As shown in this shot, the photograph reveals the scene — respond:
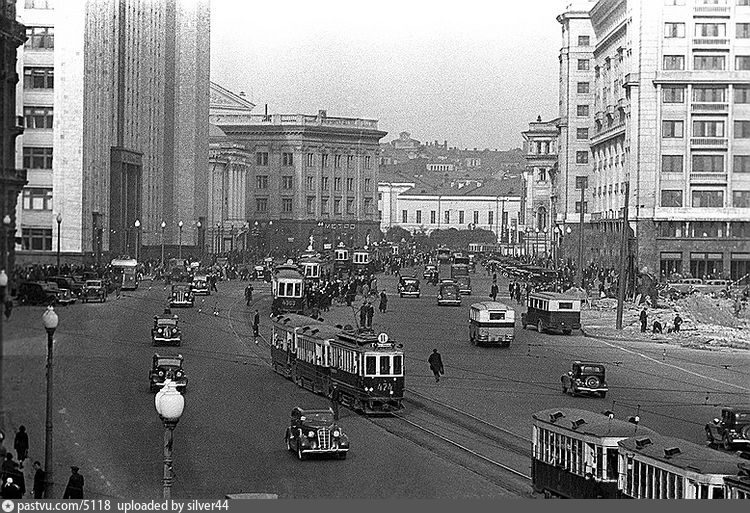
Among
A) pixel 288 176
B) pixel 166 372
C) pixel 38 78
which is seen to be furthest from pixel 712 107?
pixel 38 78

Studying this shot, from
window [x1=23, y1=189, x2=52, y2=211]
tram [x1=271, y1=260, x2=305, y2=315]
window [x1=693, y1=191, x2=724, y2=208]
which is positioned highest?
window [x1=693, y1=191, x2=724, y2=208]

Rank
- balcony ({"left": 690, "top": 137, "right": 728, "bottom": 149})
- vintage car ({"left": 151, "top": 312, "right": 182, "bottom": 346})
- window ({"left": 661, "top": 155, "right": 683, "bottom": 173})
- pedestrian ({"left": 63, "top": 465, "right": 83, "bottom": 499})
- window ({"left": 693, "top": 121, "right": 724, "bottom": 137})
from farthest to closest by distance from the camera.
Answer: window ({"left": 661, "top": 155, "right": 683, "bottom": 173}) → window ({"left": 693, "top": 121, "right": 724, "bottom": 137}) → balcony ({"left": 690, "top": 137, "right": 728, "bottom": 149}) → vintage car ({"left": 151, "top": 312, "right": 182, "bottom": 346}) → pedestrian ({"left": 63, "top": 465, "right": 83, "bottom": 499})

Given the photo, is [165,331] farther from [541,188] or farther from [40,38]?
[541,188]

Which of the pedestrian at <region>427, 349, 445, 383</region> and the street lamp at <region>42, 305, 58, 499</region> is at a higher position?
the street lamp at <region>42, 305, 58, 499</region>

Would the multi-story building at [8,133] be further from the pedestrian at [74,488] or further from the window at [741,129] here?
the window at [741,129]

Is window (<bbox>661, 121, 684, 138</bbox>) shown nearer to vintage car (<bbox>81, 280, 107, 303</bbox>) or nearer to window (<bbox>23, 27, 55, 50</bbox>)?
vintage car (<bbox>81, 280, 107, 303</bbox>)

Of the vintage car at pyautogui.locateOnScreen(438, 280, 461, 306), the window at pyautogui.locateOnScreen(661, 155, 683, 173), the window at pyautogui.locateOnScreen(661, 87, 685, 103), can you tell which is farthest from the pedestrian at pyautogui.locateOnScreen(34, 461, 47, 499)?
the vintage car at pyautogui.locateOnScreen(438, 280, 461, 306)
